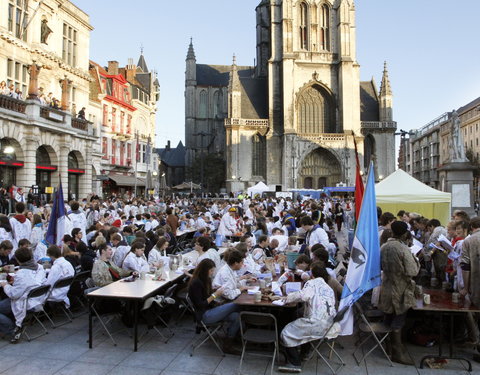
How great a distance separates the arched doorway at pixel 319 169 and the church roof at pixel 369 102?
800 centimetres

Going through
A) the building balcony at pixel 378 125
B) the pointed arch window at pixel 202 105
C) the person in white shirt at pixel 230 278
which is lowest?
the person in white shirt at pixel 230 278

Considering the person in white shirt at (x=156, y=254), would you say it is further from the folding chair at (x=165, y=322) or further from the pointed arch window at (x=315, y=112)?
the pointed arch window at (x=315, y=112)

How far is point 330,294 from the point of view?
205 inches

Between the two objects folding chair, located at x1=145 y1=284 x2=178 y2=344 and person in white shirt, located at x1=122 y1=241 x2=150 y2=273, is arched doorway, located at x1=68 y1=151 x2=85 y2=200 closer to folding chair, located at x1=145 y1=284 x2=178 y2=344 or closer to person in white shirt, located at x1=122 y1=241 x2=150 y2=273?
person in white shirt, located at x1=122 y1=241 x2=150 y2=273

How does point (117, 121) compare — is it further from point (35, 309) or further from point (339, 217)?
point (35, 309)

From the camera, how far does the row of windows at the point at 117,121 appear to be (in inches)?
1367

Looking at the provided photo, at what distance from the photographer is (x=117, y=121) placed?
3650 centimetres

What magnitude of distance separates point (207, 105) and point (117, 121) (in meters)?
32.5

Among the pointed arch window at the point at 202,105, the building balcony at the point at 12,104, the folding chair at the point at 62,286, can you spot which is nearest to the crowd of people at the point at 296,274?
the folding chair at the point at 62,286

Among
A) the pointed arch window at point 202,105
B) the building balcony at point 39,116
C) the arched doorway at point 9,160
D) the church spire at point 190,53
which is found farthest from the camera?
the pointed arch window at point 202,105

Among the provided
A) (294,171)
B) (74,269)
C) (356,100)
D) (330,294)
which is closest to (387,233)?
(330,294)

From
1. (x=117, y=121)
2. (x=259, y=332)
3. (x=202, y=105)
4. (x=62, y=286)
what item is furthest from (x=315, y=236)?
(x=202, y=105)

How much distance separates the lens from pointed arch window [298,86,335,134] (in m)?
46.0

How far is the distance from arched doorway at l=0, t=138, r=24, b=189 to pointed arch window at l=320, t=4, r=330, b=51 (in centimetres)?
3629
